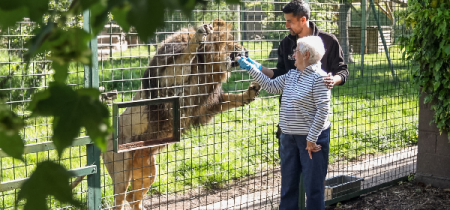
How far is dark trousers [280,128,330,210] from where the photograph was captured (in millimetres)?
4016

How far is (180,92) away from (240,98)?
626mm

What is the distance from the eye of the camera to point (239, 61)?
13.2ft

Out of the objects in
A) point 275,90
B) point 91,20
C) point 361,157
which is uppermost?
point 91,20

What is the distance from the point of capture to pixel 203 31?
3.42 m

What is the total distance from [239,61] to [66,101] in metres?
3.42

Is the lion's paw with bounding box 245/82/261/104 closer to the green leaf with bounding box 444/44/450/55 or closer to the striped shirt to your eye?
the striped shirt

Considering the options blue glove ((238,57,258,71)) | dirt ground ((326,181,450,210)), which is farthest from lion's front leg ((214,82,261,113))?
dirt ground ((326,181,450,210))

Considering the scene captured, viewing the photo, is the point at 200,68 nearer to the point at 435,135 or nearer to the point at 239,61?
the point at 239,61

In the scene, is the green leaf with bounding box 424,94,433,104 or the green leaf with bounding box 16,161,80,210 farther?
the green leaf with bounding box 424,94,433,104

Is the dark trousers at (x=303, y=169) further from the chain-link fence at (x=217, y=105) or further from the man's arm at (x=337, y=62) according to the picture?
the man's arm at (x=337, y=62)

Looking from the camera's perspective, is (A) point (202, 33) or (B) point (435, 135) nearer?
(A) point (202, 33)

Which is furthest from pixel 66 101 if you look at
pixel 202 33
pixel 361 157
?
pixel 361 157

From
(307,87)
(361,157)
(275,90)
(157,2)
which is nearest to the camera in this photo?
(157,2)

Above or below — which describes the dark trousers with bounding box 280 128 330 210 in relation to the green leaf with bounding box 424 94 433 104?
below
